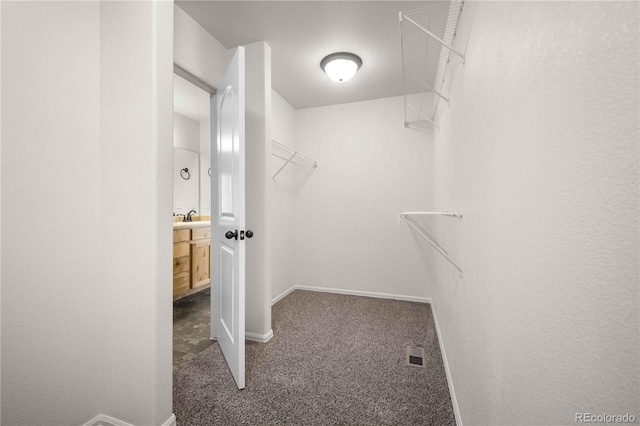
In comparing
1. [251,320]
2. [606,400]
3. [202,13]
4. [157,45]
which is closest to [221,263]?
[251,320]

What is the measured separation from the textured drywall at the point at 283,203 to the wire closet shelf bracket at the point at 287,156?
0.18 ft

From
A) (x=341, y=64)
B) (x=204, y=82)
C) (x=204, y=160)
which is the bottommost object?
(x=204, y=160)

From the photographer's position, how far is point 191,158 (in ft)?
14.0

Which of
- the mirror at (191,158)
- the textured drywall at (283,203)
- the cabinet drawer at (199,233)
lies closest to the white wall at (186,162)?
the mirror at (191,158)

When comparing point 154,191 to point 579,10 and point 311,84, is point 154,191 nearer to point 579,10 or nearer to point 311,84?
point 579,10

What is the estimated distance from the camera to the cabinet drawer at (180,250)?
3.27m

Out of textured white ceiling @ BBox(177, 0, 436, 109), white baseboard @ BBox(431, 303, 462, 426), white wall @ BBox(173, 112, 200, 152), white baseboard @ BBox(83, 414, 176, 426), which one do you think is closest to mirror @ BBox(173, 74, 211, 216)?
white wall @ BBox(173, 112, 200, 152)

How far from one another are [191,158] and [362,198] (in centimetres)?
271

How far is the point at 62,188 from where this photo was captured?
123 centimetres

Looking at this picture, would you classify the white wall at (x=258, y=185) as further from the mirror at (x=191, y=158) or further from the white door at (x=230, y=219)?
the mirror at (x=191, y=158)

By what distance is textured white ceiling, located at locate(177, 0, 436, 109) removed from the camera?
1.90 meters

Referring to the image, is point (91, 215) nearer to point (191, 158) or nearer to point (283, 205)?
point (283, 205)

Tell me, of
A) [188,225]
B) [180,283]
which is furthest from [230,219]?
[180,283]

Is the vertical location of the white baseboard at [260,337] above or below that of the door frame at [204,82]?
below
